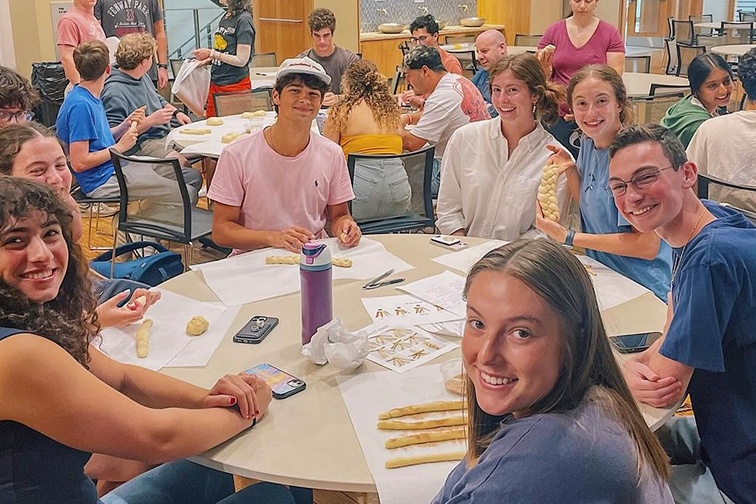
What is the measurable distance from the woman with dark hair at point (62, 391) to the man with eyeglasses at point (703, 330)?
851 mm

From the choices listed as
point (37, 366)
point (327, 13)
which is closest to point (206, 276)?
point (37, 366)

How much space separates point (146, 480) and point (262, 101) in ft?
14.0

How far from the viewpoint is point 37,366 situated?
1260 mm

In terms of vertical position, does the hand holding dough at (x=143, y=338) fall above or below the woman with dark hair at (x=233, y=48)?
below

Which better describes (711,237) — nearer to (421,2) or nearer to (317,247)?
(317,247)

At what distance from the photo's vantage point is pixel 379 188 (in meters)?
3.67

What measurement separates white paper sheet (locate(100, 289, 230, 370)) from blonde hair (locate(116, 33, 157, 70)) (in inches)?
121

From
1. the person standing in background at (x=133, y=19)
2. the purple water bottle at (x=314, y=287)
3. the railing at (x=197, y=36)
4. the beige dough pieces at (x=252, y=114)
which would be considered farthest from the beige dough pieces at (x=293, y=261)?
the railing at (x=197, y=36)

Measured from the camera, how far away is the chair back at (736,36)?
10531 millimetres

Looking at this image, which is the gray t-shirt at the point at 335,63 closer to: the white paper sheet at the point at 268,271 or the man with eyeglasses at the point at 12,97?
the man with eyeglasses at the point at 12,97

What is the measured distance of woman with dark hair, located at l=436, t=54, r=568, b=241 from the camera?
289 centimetres

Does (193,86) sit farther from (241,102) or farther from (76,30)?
(76,30)

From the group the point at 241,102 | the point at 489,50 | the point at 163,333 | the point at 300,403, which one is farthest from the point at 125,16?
the point at 300,403

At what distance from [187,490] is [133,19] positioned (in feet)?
17.7
